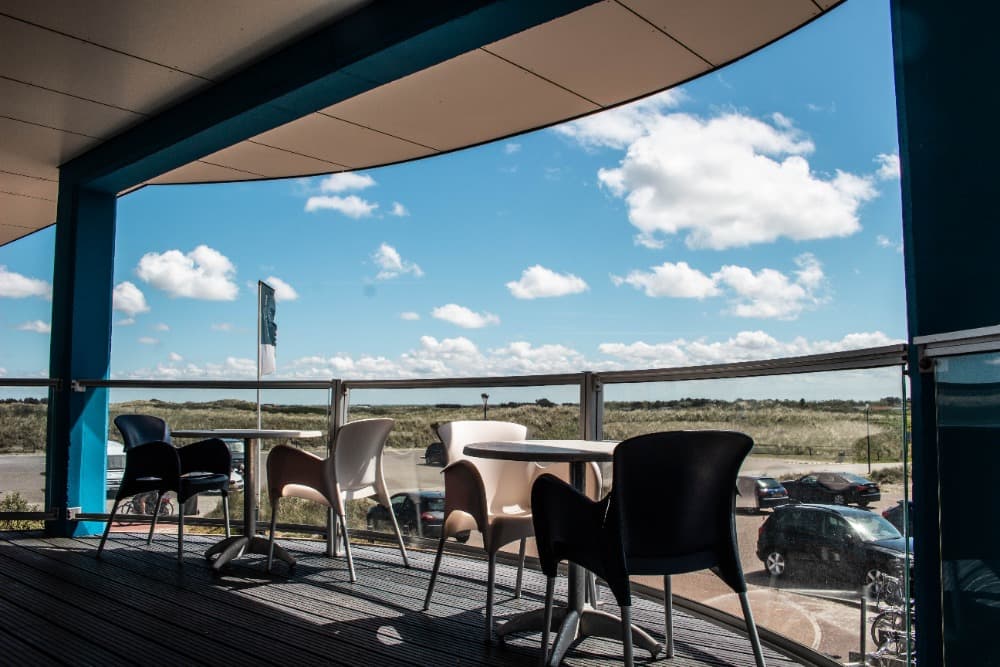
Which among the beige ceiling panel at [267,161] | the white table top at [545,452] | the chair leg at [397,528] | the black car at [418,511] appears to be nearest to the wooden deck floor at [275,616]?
the chair leg at [397,528]

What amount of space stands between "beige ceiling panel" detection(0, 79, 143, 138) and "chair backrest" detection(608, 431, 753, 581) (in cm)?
461

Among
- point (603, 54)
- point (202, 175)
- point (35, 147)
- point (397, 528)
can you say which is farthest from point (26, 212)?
point (603, 54)

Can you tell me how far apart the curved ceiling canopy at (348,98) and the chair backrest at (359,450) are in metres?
2.00

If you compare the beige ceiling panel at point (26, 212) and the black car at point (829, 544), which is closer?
the black car at point (829, 544)

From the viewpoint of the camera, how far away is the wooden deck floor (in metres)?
3.10

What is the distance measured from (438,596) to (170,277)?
153 ft

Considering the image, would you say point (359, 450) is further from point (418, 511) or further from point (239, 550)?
point (239, 550)

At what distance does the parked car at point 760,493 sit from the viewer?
9.51 feet

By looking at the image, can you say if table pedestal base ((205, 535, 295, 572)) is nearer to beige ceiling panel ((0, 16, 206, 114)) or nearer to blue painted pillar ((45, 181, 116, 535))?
blue painted pillar ((45, 181, 116, 535))

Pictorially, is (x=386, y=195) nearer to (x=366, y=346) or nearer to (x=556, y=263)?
(x=366, y=346)

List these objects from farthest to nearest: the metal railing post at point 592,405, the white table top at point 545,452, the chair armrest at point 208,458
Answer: the chair armrest at point 208,458, the metal railing post at point 592,405, the white table top at point 545,452

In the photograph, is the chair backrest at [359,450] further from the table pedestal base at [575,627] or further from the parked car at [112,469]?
the parked car at [112,469]

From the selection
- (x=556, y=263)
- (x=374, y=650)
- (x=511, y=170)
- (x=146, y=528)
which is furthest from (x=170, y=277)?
(x=374, y=650)

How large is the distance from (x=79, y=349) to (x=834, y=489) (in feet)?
19.2
